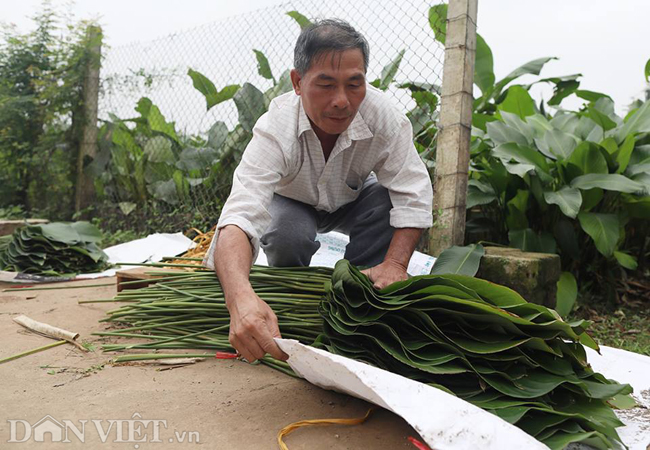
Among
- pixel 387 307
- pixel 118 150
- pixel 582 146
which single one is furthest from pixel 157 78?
pixel 387 307

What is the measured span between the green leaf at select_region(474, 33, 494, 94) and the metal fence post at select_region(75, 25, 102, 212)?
378 centimetres

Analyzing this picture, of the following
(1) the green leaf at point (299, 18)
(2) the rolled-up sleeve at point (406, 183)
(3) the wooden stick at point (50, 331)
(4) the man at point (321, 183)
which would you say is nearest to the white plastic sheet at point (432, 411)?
(4) the man at point (321, 183)

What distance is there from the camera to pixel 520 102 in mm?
3432

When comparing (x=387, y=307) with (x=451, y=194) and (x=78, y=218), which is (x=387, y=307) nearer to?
(x=451, y=194)

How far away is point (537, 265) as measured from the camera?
2.32 m

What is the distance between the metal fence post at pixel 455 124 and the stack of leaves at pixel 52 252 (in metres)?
2.17

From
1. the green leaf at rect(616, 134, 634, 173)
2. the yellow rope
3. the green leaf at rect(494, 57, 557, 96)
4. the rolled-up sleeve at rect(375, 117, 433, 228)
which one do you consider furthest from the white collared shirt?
the green leaf at rect(494, 57, 557, 96)

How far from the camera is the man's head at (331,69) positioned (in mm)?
1588

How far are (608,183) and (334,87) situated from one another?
1.66 metres

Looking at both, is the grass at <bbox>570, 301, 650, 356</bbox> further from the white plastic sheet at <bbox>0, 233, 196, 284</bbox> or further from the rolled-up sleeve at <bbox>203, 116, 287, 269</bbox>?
the white plastic sheet at <bbox>0, 233, 196, 284</bbox>

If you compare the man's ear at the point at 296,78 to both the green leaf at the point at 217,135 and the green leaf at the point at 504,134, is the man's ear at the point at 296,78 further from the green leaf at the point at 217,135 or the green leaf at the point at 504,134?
the green leaf at the point at 217,135

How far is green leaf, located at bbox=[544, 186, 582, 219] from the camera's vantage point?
97.6 inches

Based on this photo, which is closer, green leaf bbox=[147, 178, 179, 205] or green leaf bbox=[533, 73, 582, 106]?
green leaf bbox=[533, 73, 582, 106]

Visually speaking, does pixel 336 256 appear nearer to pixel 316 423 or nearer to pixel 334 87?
pixel 334 87
